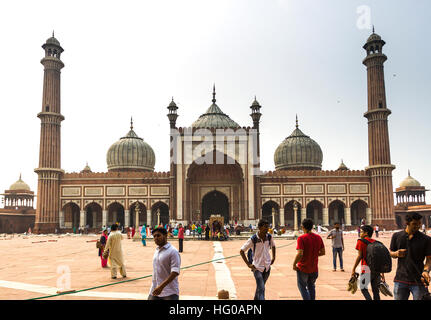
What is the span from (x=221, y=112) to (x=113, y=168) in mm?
14121

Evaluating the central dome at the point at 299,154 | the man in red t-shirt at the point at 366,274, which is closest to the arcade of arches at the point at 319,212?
the central dome at the point at 299,154

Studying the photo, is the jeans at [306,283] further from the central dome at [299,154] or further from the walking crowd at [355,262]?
the central dome at [299,154]

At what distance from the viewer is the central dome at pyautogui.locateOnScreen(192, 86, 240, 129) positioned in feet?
138

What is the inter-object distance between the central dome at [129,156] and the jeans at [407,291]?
4269 cm

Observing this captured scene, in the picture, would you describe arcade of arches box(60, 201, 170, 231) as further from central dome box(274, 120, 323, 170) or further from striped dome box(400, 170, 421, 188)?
striped dome box(400, 170, 421, 188)

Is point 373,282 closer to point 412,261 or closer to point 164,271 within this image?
point 412,261

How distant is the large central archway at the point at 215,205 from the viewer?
39.7 meters

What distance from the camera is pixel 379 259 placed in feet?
17.2

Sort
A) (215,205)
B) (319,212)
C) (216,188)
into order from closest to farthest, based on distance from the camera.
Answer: (216,188)
(215,205)
(319,212)

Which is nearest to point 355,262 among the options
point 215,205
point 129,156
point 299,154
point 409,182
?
point 215,205

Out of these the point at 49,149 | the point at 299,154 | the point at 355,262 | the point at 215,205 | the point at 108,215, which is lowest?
the point at 108,215

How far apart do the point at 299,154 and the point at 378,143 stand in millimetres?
10072


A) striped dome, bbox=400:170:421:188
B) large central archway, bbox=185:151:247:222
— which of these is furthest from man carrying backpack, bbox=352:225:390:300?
striped dome, bbox=400:170:421:188
